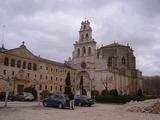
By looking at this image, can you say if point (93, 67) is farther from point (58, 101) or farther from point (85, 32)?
point (58, 101)

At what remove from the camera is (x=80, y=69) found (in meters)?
78.3

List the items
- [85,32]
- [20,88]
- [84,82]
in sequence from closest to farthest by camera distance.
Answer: [20,88] → [84,82] → [85,32]

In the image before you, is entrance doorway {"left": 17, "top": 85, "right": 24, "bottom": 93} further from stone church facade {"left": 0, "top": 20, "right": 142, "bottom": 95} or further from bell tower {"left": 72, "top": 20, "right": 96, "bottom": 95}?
bell tower {"left": 72, "top": 20, "right": 96, "bottom": 95}

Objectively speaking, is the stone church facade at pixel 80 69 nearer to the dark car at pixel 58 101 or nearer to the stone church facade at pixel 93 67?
the stone church facade at pixel 93 67

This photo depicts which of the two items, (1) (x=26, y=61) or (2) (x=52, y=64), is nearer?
(1) (x=26, y=61)

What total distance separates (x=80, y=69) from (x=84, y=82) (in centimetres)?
402

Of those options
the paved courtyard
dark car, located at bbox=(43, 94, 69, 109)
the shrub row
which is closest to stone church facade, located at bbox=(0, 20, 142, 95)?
the shrub row

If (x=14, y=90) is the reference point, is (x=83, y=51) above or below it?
above

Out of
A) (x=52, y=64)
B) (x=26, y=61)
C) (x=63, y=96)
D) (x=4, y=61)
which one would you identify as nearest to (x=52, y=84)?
(x=52, y=64)

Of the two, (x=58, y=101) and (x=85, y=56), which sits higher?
(x=85, y=56)

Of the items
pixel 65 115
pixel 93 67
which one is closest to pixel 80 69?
pixel 93 67

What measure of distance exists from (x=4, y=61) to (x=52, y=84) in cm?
1718

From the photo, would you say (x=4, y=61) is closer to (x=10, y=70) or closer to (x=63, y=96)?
(x=10, y=70)

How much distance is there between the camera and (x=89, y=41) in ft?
250
